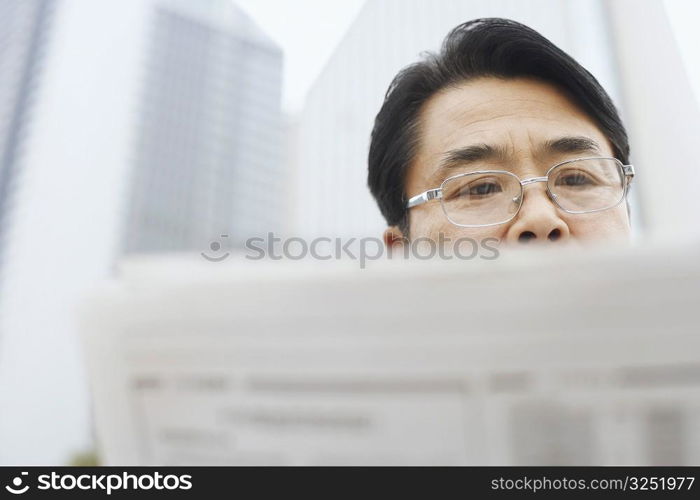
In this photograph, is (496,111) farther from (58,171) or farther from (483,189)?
(58,171)

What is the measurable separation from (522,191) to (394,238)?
0.83 feet

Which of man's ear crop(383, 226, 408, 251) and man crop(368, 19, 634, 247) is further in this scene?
man's ear crop(383, 226, 408, 251)

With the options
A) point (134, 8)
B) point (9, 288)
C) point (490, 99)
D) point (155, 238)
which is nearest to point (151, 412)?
point (490, 99)

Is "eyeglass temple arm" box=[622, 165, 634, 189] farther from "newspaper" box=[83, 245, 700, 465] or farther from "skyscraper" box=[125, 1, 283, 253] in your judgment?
"skyscraper" box=[125, 1, 283, 253]

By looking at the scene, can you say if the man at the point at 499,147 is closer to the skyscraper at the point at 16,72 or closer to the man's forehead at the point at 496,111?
the man's forehead at the point at 496,111

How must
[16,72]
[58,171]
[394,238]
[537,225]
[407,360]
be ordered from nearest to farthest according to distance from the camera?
[407,360] → [537,225] → [394,238] → [16,72] → [58,171]

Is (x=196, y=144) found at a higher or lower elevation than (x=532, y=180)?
higher

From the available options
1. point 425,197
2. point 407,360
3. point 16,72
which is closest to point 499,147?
point 425,197

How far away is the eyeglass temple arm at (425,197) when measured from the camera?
2.65 ft

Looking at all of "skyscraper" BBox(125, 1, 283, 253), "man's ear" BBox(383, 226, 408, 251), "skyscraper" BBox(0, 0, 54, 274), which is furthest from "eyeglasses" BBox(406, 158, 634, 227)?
"skyscraper" BBox(125, 1, 283, 253)

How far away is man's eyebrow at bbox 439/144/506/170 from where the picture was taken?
2.51 feet

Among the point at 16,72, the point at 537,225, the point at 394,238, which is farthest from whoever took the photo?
the point at 16,72

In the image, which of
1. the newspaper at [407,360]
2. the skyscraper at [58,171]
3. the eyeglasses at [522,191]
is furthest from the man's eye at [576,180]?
the skyscraper at [58,171]

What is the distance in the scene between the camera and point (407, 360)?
1.04 feet
